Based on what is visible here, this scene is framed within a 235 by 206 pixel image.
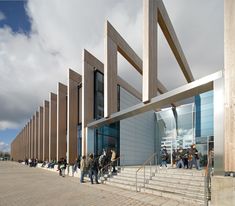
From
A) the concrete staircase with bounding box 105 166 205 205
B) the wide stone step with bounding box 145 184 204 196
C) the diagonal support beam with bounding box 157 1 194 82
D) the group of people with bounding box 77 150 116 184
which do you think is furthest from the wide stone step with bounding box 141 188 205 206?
the diagonal support beam with bounding box 157 1 194 82

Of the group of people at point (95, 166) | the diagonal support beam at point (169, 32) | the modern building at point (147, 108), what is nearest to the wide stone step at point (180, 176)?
the modern building at point (147, 108)

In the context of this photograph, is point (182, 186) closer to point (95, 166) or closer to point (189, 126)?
point (95, 166)

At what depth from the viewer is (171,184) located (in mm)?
10242

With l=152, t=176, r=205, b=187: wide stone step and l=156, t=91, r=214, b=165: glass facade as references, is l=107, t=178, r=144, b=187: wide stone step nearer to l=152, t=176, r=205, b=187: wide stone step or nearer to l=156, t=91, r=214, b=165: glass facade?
l=152, t=176, r=205, b=187: wide stone step

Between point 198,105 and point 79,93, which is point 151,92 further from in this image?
point 79,93

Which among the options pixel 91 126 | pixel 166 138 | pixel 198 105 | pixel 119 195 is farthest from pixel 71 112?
pixel 119 195

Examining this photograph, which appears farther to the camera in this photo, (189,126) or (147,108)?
(189,126)

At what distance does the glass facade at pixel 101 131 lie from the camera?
1986 cm

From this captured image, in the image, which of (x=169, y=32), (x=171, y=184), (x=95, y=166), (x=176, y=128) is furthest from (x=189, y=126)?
(x=171, y=184)

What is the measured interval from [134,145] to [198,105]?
797cm

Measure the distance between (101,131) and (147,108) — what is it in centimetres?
738

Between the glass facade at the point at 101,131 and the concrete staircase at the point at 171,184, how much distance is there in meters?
6.45

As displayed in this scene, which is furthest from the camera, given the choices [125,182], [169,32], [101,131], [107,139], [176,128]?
[176,128]

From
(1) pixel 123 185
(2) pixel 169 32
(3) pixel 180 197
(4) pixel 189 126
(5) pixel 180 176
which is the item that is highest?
(2) pixel 169 32
